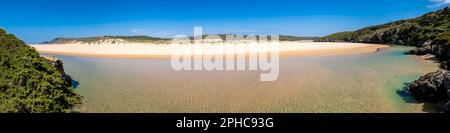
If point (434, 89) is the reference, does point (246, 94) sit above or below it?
below

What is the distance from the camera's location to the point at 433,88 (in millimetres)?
12000

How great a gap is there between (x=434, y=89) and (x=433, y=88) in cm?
6

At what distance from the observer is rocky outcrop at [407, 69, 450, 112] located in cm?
1116

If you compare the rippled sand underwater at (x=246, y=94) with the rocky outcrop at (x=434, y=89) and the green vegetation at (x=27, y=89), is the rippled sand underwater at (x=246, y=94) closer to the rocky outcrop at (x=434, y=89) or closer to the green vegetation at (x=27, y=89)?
the rocky outcrop at (x=434, y=89)

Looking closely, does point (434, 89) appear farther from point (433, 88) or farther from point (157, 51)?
point (157, 51)

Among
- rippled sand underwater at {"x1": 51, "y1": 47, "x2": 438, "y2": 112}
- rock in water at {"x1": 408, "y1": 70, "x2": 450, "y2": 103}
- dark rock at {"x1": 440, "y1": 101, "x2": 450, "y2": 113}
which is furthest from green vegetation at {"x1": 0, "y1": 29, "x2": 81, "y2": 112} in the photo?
rock in water at {"x1": 408, "y1": 70, "x2": 450, "y2": 103}

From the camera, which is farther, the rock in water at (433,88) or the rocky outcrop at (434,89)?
the rock in water at (433,88)

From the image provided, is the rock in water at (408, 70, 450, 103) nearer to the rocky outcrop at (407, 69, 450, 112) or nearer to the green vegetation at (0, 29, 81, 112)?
the rocky outcrop at (407, 69, 450, 112)

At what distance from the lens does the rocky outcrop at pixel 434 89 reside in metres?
11.2

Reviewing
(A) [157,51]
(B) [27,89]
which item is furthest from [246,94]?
(A) [157,51]

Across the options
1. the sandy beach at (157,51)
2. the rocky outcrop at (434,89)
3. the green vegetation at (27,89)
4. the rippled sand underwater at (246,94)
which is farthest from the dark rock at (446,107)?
the sandy beach at (157,51)
